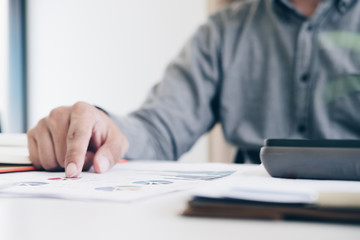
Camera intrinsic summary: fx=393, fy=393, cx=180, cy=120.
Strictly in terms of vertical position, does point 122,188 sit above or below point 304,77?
below

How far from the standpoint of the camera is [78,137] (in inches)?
20.2

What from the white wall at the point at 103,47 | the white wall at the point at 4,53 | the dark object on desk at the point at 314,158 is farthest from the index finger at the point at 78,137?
the white wall at the point at 4,53

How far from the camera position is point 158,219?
0.80ft

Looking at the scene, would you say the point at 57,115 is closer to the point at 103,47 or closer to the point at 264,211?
the point at 264,211

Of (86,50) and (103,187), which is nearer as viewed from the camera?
(103,187)

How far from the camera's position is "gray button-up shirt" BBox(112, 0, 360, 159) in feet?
3.02

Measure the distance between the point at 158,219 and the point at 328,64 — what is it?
2.67 feet

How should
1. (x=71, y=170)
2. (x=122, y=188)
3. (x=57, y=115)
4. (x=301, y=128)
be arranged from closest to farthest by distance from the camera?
(x=122, y=188)
(x=71, y=170)
(x=57, y=115)
(x=301, y=128)

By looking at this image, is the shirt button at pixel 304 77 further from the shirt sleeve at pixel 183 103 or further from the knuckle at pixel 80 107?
the knuckle at pixel 80 107

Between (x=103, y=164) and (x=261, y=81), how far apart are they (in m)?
0.63

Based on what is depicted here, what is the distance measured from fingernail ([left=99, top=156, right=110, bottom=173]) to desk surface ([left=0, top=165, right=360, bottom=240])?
8.2 inches

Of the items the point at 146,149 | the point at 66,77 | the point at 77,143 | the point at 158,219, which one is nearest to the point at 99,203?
the point at 158,219

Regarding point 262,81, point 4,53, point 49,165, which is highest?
point 4,53

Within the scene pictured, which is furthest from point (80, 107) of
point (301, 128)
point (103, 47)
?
point (103, 47)
